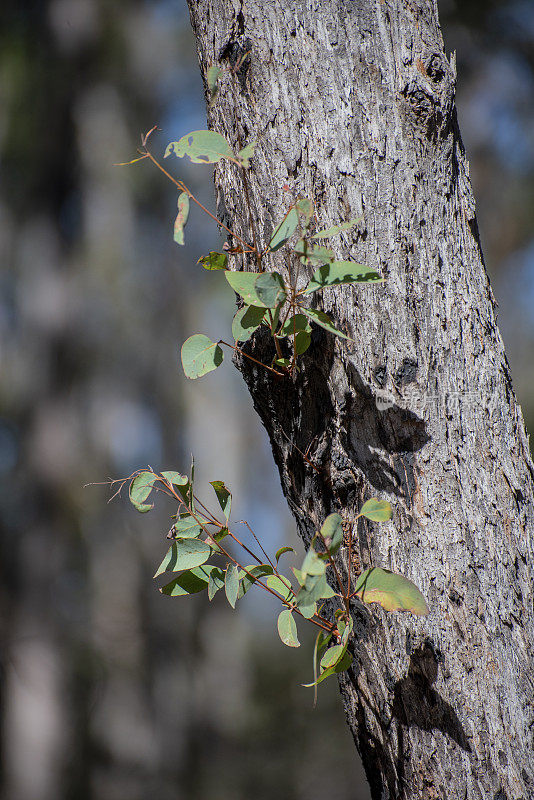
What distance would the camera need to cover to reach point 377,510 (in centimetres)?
38

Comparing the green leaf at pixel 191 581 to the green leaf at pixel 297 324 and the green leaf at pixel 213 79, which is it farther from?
the green leaf at pixel 213 79

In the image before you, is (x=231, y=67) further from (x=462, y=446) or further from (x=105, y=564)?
(x=105, y=564)

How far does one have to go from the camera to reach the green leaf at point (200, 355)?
0.45m

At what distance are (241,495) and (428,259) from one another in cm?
360

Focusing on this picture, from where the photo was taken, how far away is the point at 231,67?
45 centimetres

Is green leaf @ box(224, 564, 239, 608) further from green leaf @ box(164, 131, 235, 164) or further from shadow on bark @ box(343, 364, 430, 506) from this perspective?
green leaf @ box(164, 131, 235, 164)

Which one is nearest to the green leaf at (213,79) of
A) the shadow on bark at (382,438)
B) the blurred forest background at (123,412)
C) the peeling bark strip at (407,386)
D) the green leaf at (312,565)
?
the peeling bark strip at (407,386)

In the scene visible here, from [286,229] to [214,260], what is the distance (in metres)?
0.08

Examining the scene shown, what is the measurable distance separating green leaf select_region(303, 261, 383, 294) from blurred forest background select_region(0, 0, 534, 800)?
101 inches

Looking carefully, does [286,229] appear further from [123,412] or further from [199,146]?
[123,412]

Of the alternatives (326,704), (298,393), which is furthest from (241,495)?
(298,393)

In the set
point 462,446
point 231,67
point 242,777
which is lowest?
point 242,777

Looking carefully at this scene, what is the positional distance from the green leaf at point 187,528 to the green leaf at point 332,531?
121mm

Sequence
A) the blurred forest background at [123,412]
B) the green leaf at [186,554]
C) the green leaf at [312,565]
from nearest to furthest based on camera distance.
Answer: the green leaf at [312,565], the green leaf at [186,554], the blurred forest background at [123,412]
